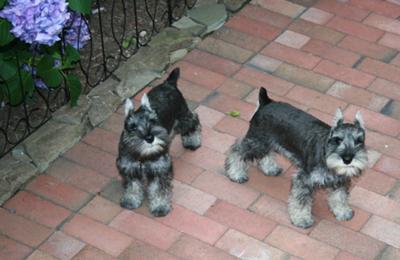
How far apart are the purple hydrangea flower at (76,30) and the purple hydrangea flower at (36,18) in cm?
72

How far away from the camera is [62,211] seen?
7180mm

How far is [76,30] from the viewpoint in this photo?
25.8 ft

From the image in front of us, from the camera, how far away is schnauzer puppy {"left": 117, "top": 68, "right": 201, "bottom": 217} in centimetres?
661

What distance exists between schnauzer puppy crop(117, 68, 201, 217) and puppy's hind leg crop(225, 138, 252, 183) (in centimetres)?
39

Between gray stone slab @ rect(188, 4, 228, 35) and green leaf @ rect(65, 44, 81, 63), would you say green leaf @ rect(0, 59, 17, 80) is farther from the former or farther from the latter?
gray stone slab @ rect(188, 4, 228, 35)

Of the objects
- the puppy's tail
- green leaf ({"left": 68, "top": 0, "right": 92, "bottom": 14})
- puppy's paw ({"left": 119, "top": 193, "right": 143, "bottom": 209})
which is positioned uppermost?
green leaf ({"left": 68, "top": 0, "right": 92, "bottom": 14})

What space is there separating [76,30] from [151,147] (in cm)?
168

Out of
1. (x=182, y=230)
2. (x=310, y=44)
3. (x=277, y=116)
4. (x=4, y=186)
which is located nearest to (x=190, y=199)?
(x=182, y=230)

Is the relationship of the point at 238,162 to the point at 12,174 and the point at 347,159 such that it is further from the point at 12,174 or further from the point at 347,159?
the point at 12,174

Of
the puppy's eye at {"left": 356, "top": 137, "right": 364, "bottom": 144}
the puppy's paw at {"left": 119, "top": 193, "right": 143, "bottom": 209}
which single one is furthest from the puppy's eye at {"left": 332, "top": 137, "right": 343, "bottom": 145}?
the puppy's paw at {"left": 119, "top": 193, "right": 143, "bottom": 209}

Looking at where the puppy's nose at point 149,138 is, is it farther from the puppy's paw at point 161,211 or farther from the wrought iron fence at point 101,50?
the wrought iron fence at point 101,50

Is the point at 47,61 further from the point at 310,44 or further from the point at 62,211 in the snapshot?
the point at 310,44

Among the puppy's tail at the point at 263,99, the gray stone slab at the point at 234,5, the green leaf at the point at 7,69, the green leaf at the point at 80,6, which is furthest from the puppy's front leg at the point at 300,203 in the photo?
the gray stone slab at the point at 234,5

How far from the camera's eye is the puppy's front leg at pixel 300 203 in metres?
6.93
